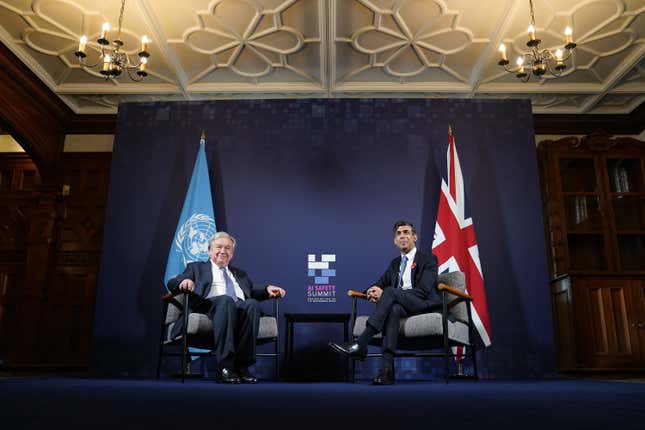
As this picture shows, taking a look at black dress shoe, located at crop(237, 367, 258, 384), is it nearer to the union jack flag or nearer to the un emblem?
the un emblem

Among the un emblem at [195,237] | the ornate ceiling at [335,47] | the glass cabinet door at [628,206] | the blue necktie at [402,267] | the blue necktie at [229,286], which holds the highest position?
the ornate ceiling at [335,47]

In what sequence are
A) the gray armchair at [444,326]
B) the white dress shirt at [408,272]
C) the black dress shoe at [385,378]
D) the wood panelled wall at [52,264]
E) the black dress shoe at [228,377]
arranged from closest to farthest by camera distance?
the black dress shoe at [385,378] → the black dress shoe at [228,377] → the gray armchair at [444,326] → the white dress shirt at [408,272] → the wood panelled wall at [52,264]

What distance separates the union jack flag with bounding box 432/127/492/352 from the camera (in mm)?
4578

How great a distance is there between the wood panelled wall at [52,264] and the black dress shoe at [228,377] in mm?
3408

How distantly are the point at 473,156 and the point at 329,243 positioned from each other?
5.59 feet

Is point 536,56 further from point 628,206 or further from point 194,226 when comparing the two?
point 194,226

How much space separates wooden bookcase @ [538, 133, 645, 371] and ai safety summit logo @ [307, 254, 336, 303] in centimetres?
241

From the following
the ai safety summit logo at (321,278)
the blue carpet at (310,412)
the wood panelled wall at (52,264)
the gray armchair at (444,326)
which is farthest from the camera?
the wood panelled wall at (52,264)

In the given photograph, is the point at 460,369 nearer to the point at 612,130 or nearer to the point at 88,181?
the point at 612,130

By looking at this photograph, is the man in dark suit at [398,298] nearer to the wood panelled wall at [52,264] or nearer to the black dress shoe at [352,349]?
the black dress shoe at [352,349]

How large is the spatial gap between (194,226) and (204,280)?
1.00 metres

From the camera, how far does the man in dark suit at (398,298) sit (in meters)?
3.47

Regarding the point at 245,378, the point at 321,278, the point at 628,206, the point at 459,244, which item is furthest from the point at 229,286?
the point at 628,206

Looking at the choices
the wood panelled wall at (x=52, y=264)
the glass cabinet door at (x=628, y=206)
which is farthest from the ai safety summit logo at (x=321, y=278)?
the glass cabinet door at (x=628, y=206)
